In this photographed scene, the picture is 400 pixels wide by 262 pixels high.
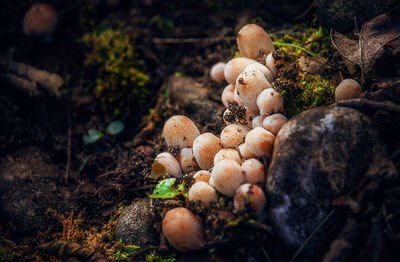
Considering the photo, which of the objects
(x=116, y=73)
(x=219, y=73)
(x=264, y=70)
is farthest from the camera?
(x=116, y=73)

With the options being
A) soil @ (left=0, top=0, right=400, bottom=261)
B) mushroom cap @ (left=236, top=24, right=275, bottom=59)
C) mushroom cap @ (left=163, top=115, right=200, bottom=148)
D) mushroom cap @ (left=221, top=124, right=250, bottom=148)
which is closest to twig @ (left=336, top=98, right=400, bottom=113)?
soil @ (left=0, top=0, right=400, bottom=261)

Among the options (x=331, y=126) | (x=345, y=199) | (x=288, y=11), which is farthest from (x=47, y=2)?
(x=345, y=199)

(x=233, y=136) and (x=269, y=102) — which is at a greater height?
(x=269, y=102)

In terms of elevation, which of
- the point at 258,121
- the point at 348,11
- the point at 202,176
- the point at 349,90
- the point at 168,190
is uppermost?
the point at 348,11

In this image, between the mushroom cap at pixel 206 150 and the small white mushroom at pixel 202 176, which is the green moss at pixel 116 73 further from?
the small white mushroom at pixel 202 176

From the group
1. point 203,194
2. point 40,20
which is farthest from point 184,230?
point 40,20

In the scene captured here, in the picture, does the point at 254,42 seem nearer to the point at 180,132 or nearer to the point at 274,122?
the point at 274,122
